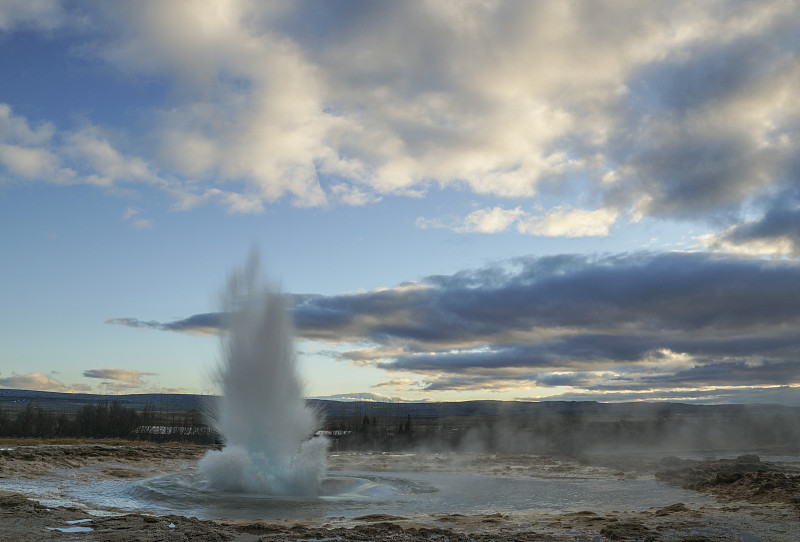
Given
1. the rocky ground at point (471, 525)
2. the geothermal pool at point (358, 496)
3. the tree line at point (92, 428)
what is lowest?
the tree line at point (92, 428)

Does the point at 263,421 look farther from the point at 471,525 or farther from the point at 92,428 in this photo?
the point at 92,428

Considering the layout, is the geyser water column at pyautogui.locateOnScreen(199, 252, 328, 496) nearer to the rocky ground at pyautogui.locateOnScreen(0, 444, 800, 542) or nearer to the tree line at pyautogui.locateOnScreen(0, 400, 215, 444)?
the rocky ground at pyautogui.locateOnScreen(0, 444, 800, 542)

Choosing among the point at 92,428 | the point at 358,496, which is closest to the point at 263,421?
the point at 358,496

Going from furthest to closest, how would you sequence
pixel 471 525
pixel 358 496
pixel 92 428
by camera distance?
pixel 92 428 < pixel 358 496 < pixel 471 525

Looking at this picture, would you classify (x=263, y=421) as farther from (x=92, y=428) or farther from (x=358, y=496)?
(x=92, y=428)

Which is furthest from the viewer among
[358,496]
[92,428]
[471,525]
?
[92,428]

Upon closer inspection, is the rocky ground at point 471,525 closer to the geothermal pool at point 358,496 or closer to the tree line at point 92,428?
the geothermal pool at point 358,496

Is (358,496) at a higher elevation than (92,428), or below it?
higher

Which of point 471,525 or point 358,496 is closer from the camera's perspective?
point 471,525

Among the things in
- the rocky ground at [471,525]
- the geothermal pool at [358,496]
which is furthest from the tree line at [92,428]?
the rocky ground at [471,525]

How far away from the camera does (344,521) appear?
50.3 feet

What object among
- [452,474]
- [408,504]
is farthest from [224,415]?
[452,474]

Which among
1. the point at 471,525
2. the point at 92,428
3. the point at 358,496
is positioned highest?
the point at 471,525

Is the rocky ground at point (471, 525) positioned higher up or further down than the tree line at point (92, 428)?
higher up
